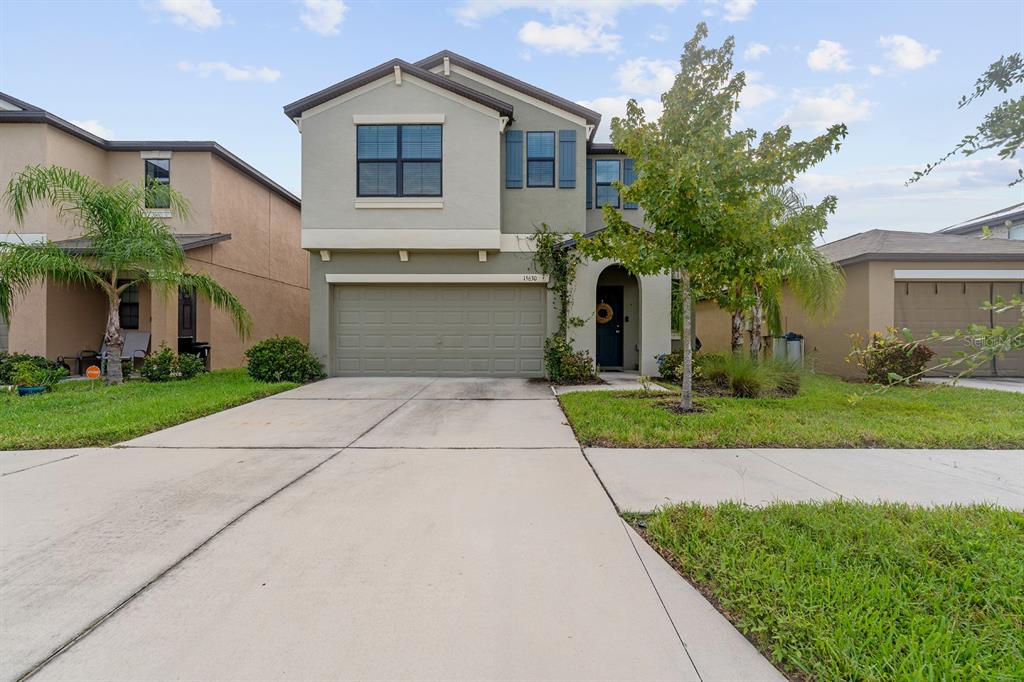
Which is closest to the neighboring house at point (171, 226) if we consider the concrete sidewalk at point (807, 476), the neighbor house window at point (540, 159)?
the neighbor house window at point (540, 159)

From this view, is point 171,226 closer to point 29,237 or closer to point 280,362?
point 29,237

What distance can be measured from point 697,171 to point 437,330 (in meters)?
7.45

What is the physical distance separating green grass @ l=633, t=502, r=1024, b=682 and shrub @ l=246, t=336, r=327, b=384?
958cm

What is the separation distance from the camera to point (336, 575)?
2842 mm

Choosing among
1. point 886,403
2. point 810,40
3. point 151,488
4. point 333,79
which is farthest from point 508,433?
point 333,79

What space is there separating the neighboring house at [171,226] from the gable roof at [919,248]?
54.7 feet

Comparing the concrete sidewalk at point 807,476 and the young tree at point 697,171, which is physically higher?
the young tree at point 697,171

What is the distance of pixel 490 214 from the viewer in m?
11.5

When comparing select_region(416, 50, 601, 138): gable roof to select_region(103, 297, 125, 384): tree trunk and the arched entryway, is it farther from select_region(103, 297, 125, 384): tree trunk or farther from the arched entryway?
select_region(103, 297, 125, 384): tree trunk

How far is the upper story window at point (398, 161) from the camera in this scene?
11.6 m

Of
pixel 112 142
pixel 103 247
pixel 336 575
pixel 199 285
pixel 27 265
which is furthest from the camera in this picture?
pixel 112 142

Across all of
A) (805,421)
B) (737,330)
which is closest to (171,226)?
(737,330)

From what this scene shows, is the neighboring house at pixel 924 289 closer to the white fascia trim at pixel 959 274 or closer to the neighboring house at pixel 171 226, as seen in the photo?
the white fascia trim at pixel 959 274

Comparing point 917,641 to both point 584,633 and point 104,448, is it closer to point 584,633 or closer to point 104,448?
point 584,633
